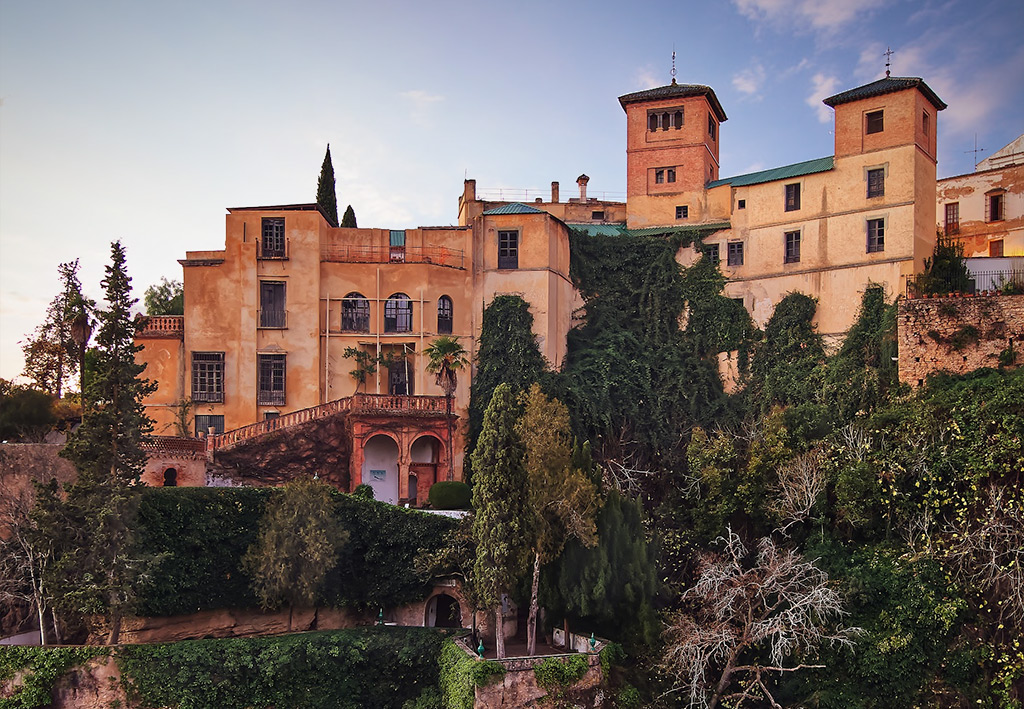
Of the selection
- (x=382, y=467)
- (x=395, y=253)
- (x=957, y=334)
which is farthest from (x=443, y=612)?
(x=957, y=334)

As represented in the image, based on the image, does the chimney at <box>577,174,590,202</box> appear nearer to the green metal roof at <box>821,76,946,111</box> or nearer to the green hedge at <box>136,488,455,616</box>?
the green metal roof at <box>821,76,946,111</box>

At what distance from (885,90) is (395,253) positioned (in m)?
19.7

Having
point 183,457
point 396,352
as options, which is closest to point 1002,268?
point 396,352

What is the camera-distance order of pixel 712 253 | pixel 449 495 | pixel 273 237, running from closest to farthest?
pixel 449 495 < pixel 273 237 < pixel 712 253

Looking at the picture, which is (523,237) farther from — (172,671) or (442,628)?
(172,671)

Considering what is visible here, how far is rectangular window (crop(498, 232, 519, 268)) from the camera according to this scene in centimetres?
3884

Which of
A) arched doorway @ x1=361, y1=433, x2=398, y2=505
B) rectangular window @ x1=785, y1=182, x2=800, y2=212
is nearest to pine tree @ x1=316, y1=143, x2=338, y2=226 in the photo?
arched doorway @ x1=361, y1=433, x2=398, y2=505

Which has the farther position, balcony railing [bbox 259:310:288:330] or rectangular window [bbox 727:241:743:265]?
rectangular window [bbox 727:241:743:265]

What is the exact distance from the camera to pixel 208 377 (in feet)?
122

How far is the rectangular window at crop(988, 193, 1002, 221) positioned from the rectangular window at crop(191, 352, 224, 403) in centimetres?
3243

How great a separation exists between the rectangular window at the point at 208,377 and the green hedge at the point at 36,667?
13.0m

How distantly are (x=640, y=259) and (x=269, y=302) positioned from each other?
15.3 meters

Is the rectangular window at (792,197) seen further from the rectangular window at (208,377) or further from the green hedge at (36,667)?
the green hedge at (36,667)

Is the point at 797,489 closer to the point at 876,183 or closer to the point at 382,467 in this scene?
the point at 382,467
